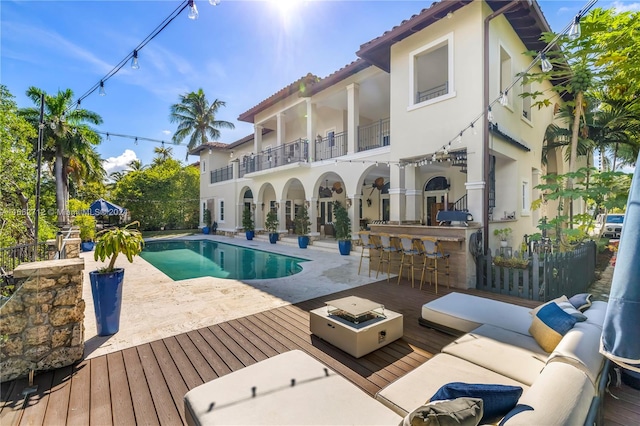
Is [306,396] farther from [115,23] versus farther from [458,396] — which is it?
[115,23]

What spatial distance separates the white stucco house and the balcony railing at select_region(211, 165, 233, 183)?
6.89 metres

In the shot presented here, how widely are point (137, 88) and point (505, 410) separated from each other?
1351 centimetres

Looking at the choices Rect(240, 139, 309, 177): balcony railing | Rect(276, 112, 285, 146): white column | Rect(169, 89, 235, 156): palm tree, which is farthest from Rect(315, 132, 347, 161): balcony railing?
Rect(169, 89, 235, 156): palm tree

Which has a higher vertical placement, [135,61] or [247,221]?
[135,61]

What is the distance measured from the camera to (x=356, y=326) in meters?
3.52

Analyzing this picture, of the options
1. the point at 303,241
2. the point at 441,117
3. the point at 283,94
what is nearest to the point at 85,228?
the point at 303,241

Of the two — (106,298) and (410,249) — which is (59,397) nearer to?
(106,298)

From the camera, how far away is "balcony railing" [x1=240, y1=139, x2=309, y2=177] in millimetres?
13747

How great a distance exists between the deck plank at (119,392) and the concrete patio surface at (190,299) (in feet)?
1.23

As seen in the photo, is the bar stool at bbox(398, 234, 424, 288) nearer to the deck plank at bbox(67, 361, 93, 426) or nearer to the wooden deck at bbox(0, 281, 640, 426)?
the wooden deck at bbox(0, 281, 640, 426)

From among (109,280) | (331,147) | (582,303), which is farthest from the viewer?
(331,147)

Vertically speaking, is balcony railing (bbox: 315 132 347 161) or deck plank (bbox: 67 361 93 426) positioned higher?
balcony railing (bbox: 315 132 347 161)

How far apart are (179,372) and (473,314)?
3735 mm

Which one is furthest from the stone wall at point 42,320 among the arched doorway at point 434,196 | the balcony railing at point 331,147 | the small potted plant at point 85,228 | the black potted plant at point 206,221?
the black potted plant at point 206,221
